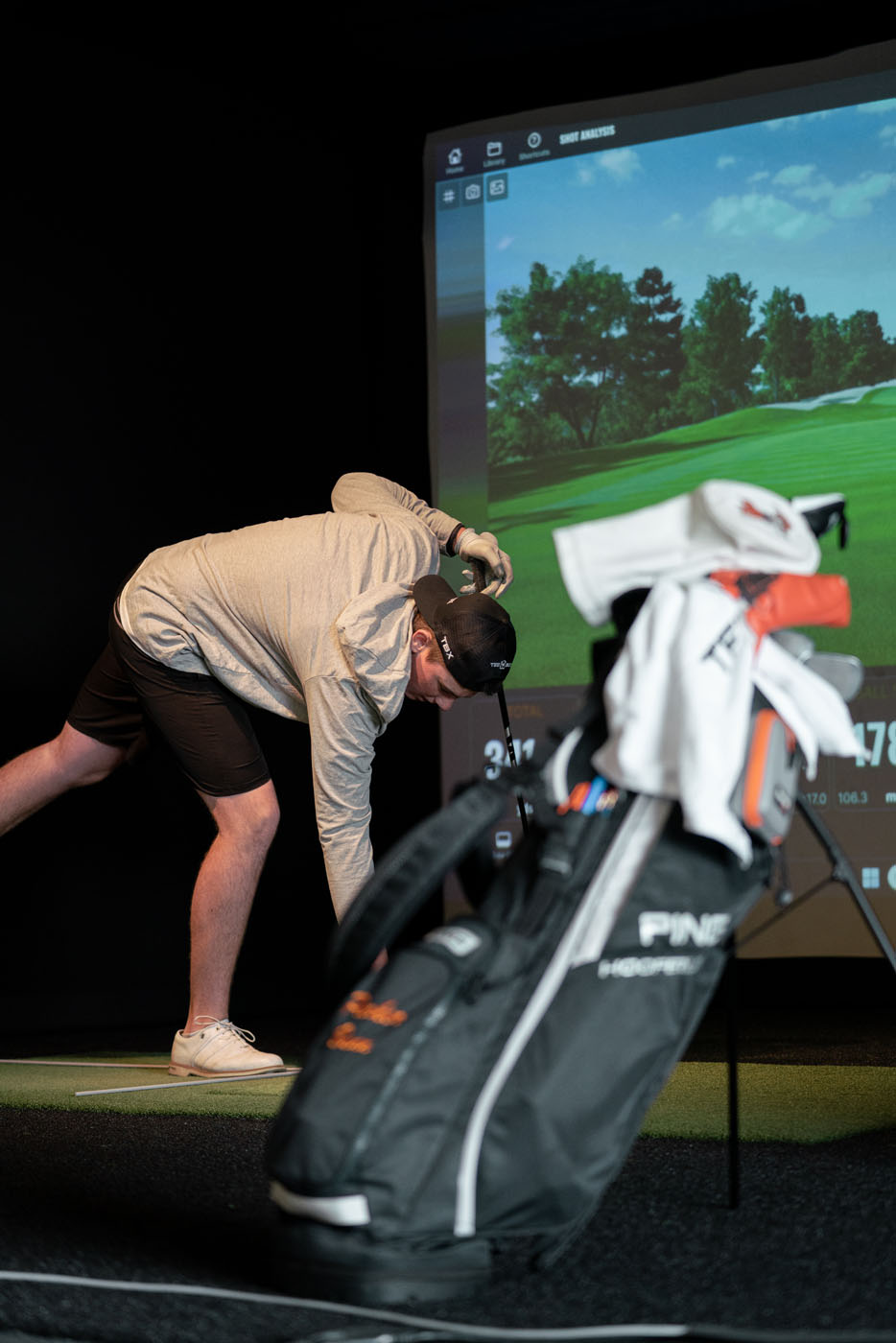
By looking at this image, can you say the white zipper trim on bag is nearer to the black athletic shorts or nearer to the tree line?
the black athletic shorts

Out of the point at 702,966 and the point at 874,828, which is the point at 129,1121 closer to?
the point at 702,966

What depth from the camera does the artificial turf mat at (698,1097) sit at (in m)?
2.04

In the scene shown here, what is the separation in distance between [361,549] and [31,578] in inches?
57.0

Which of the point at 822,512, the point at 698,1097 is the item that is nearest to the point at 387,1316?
the point at 822,512

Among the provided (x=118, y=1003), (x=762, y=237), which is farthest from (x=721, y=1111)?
(x=762, y=237)

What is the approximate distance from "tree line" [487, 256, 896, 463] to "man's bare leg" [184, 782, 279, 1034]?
1760mm

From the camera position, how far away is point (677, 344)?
3850 millimetres

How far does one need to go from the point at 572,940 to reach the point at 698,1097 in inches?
49.8

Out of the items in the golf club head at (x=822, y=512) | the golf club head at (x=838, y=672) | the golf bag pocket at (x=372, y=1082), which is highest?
the golf club head at (x=822, y=512)

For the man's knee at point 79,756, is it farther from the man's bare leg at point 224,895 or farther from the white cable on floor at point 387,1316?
the white cable on floor at point 387,1316

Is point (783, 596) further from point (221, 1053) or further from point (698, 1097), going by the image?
point (221, 1053)

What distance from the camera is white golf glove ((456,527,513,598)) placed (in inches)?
105

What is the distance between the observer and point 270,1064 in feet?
8.55

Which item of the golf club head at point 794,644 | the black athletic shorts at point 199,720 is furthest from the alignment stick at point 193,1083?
the golf club head at point 794,644
